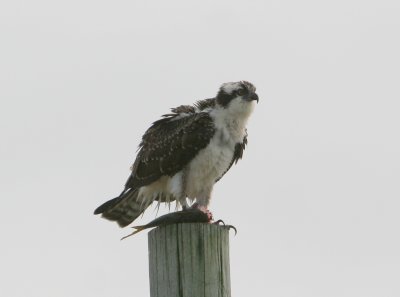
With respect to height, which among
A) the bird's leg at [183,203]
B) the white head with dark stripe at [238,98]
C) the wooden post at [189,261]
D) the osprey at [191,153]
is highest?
the white head with dark stripe at [238,98]

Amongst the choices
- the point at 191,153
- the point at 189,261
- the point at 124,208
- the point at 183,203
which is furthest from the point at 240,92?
the point at 189,261

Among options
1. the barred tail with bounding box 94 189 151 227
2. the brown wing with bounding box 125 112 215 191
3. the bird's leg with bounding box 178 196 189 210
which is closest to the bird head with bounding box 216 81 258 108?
the brown wing with bounding box 125 112 215 191

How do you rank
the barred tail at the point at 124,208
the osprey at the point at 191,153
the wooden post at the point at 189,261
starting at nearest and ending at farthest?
the wooden post at the point at 189,261
the osprey at the point at 191,153
the barred tail at the point at 124,208

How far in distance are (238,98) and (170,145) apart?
100cm

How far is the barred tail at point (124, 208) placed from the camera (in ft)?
34.8

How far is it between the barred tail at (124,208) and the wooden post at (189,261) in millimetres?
4515

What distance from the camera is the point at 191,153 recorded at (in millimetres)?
10461

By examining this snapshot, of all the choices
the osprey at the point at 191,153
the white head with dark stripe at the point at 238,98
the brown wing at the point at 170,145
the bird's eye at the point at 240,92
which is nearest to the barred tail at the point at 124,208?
the osprey at the point at 191,153

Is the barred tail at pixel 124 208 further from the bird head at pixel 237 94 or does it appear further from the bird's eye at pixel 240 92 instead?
the bird's eye at pixel 240 92

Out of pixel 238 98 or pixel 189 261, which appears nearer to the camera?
pixel 189 261

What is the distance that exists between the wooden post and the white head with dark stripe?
4476mm

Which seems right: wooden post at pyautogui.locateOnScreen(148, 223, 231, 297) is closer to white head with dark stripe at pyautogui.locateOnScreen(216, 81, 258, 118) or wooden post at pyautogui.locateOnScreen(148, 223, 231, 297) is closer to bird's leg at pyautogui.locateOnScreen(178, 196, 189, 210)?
bird's leg at pyautogui.locateOnScreen(178, 196, 189, 210)

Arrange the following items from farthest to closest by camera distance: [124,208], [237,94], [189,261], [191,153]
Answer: [124,208], [237,94], [191,153], [189,261]

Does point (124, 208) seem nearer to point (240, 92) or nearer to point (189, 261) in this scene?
point (240, 92)
